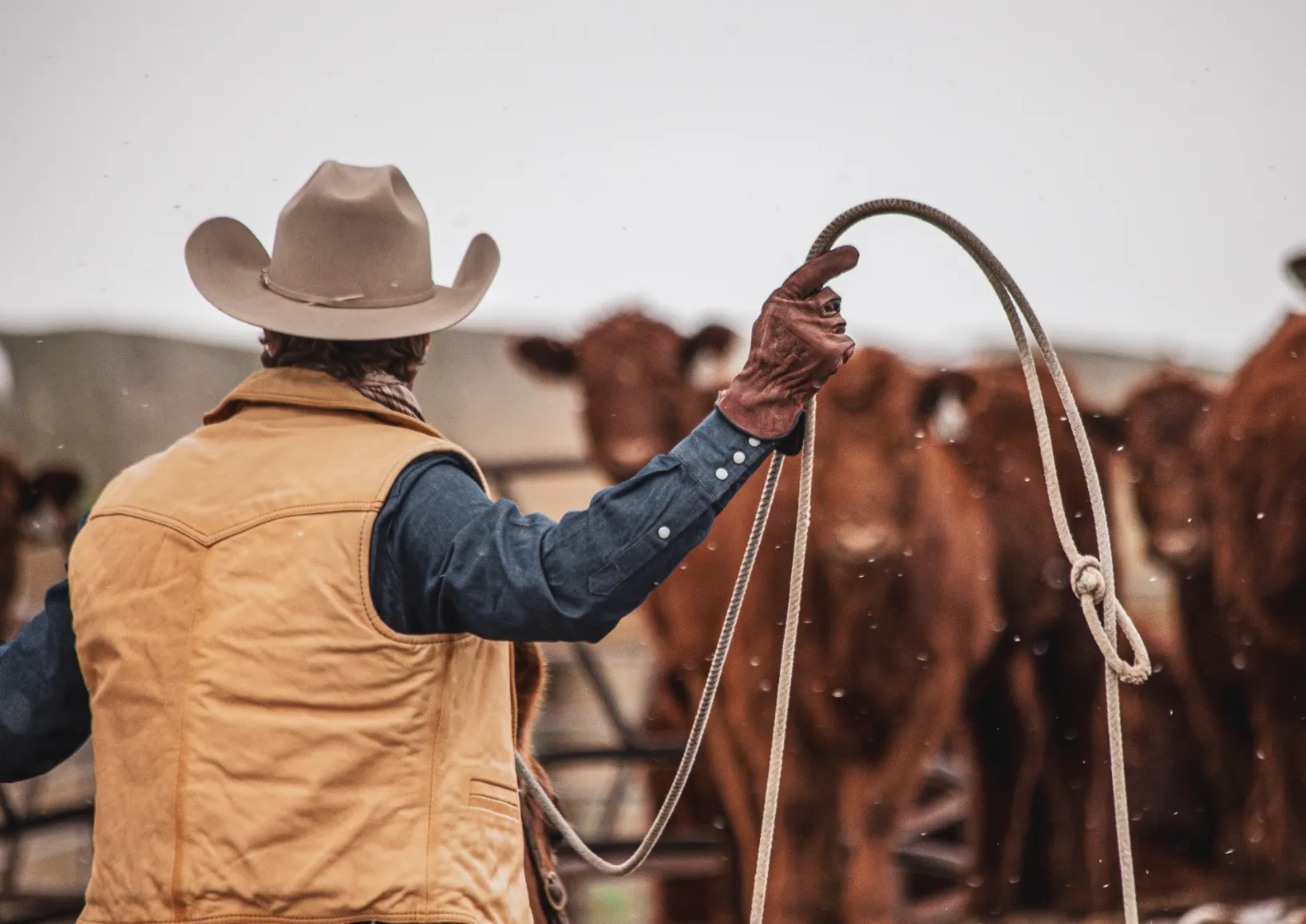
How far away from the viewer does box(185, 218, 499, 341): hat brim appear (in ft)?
5.01

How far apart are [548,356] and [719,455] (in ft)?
12.2

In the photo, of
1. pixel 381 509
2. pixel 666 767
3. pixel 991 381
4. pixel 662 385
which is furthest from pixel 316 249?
pixel 991 381

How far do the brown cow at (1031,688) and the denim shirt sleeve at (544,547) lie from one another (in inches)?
162

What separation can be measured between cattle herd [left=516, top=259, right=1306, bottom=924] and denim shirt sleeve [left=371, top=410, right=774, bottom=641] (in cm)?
315

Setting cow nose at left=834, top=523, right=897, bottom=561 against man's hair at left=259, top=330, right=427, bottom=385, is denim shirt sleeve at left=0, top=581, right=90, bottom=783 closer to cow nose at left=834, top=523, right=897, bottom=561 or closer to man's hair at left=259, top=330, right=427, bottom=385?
man's hair at left=259, top=330, right=427, bottom=385

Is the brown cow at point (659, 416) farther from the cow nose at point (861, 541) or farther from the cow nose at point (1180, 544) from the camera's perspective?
the cow nose at point (1180, 544)

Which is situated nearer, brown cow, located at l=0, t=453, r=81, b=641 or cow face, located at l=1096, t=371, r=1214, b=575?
brown cow, located at l=0, t=453, r=81, b=641

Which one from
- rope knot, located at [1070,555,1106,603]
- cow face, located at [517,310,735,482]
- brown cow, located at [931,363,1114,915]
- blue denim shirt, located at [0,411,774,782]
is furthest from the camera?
brown cow, located at [931,363,1114,915]

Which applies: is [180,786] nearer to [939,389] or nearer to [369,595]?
[369,595]

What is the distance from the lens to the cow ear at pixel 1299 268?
519 centimetres

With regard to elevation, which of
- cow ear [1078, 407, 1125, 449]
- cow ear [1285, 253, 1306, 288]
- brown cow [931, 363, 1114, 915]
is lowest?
brown cow [931, 363, 1114, 915]

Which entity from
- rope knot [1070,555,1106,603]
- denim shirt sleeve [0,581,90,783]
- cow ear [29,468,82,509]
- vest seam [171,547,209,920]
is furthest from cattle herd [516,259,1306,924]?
vest seam [171,547,209,920]

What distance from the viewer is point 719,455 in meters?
1.39

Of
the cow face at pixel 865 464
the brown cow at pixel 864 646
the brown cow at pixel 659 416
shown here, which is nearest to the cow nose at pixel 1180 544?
the brown cow at pixel 864 646
